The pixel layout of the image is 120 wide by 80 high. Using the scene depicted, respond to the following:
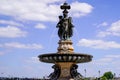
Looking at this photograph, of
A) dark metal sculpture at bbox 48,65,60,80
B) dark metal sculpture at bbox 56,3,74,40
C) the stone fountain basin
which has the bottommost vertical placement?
dark metal sculpture at bbox 48,65,60,80

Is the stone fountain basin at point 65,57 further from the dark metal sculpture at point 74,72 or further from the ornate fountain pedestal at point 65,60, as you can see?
the dark metal sculpture at point 74,72

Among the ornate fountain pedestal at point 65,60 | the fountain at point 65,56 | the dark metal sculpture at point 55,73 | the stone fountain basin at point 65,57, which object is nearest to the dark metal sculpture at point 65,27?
the fountain at point 65,56

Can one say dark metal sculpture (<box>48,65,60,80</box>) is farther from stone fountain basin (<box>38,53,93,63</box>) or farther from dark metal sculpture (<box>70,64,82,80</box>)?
stone fountain basin (<box>38,53,93,63</box>)

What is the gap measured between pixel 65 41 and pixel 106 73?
117622 millimetres

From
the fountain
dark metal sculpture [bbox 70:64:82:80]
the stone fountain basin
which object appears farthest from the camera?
dark metal sculpture [bbox 70:64:82:80]

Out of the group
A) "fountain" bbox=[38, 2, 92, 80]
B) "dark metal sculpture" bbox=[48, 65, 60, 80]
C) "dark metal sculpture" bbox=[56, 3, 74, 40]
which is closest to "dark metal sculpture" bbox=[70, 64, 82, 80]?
"fountain" bbox=[38, 2, 92, 80]

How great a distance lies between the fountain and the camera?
25766mm

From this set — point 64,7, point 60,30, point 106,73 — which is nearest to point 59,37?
point 60,30

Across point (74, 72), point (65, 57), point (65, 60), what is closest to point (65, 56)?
point (65, 57)

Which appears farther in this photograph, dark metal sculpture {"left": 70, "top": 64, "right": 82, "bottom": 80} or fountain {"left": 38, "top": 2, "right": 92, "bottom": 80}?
dark metal sculpture {"left": 70, "top": 64, "right": 82, "bottom": 80}

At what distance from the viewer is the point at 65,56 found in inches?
1010

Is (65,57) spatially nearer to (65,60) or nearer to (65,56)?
(65,56)

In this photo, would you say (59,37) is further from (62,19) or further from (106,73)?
(106,73)

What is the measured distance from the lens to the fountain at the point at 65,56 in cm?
2577
